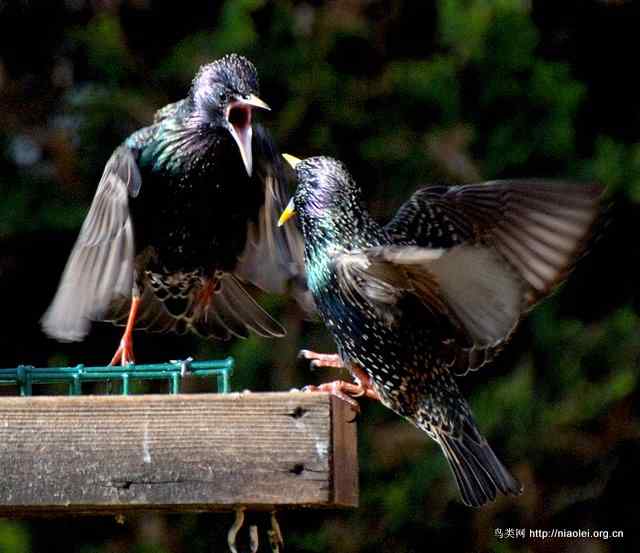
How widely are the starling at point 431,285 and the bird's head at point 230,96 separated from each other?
21 cm

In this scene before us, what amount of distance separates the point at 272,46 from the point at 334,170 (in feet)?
4.32

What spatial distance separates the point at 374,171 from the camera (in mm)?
3959

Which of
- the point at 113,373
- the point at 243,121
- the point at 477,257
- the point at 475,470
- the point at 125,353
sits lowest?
the point at 475,470

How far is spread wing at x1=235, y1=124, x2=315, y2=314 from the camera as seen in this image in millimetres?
3020

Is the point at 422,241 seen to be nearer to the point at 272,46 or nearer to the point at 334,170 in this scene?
the point at 334,170

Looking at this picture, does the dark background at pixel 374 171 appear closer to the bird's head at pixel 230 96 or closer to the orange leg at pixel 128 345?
the orange leg at pixel 128 345

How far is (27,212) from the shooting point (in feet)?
12.4

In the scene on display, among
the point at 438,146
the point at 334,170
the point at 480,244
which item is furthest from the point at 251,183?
the point at 438,146

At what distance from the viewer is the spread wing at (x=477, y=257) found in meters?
2.31

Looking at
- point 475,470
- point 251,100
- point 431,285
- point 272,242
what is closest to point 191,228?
point 272,242

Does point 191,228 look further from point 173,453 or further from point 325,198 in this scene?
point 173,453

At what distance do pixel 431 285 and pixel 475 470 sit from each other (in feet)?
1.25

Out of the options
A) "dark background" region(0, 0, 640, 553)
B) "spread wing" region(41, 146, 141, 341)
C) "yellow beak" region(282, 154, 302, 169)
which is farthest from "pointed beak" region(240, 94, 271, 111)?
"dark background" region(0, 0, 640, 553)

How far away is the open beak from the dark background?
0.83 m
